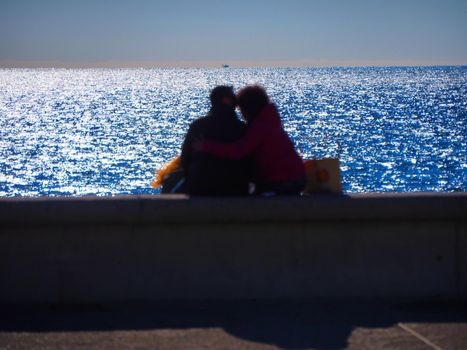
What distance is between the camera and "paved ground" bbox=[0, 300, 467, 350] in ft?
15.4

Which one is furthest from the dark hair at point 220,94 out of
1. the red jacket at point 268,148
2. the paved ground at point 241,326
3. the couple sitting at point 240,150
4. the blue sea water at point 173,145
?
the blue sea water at point 173,145

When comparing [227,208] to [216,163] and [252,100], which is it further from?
[252,100]

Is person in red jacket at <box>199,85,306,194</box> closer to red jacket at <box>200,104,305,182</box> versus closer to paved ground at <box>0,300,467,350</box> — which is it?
red jacket at <box>200,104,305,182</box>

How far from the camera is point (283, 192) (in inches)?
229

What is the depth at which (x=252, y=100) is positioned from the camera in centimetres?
587

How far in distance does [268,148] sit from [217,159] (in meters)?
0.35

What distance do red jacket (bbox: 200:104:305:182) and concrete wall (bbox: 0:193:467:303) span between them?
0.35m

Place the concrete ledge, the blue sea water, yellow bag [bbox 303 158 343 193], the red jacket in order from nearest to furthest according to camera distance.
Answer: the concrete ledge
the red jacket
yellow bag [bbox 303 158 343 193]
the blue sea water

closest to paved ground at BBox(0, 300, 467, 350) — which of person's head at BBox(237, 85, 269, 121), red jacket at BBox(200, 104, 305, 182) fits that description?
red jacket at BBox(200, 104, 305, 182)

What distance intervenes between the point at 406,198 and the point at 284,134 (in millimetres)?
909

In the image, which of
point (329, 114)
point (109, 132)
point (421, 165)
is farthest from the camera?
point (329, 114)

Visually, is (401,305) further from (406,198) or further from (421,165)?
(421,165)

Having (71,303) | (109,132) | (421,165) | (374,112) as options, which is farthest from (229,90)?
(374,112)

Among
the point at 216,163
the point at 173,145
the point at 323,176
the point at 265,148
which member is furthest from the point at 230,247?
the point at 173,145
